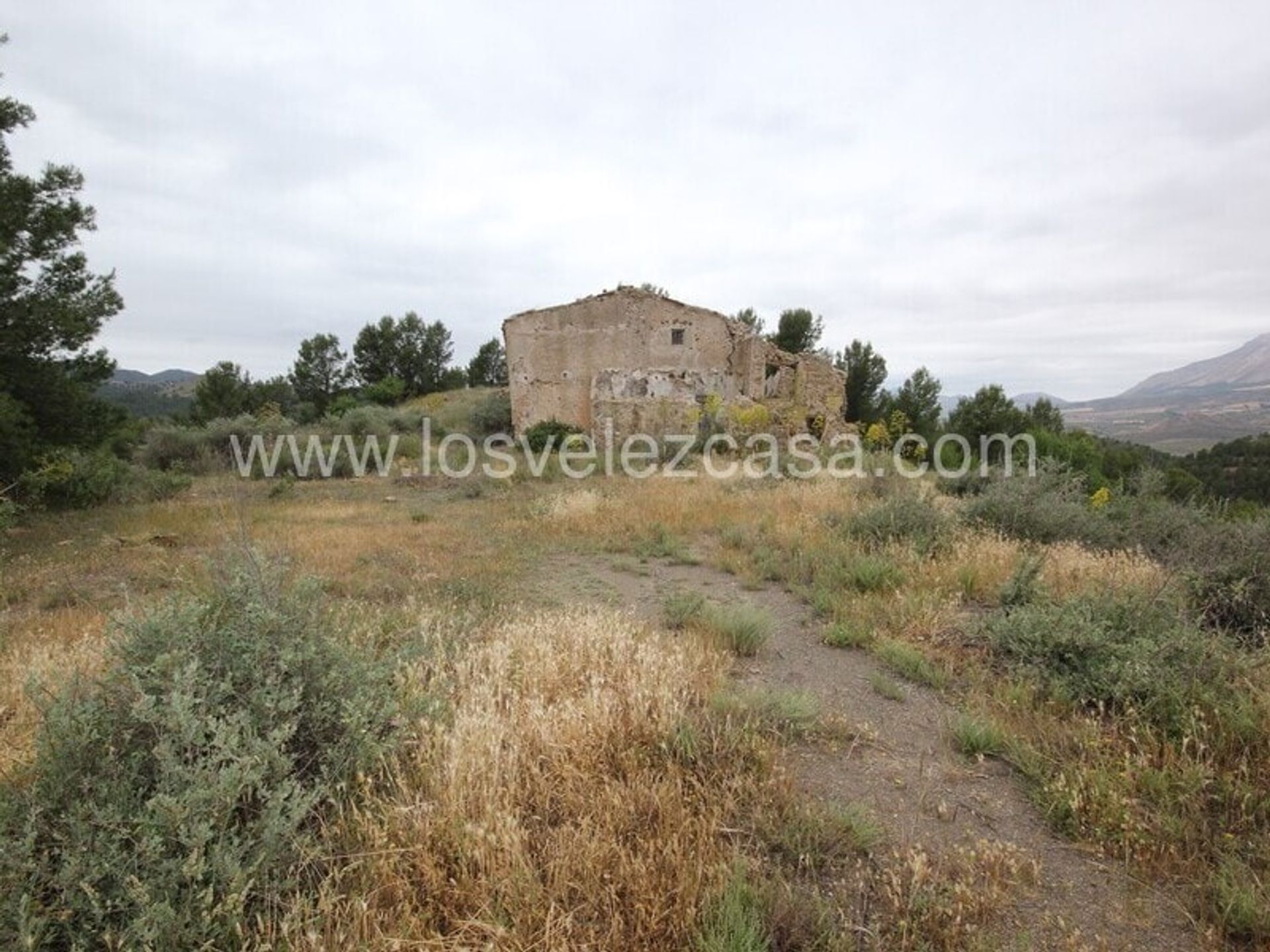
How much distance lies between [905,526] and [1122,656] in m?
3.32

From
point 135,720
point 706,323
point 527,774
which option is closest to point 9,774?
point 135,720

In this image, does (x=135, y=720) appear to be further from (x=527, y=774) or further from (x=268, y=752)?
(x=527, y=774)

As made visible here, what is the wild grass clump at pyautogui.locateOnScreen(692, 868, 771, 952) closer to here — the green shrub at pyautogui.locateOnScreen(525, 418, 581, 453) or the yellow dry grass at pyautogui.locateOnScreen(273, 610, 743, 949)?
the yellow dry grass at pyautogui.locateOnScreen(273, 610, 743, 949)

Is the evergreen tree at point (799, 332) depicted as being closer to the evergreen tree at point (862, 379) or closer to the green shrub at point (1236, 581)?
the evergreen tree at point (862, 379)

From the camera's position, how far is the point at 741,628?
4.23m


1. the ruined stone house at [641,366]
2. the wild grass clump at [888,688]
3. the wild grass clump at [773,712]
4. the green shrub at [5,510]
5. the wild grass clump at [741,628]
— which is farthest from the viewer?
the ruined stone house at [641,366]

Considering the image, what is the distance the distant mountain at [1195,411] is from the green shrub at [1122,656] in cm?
4501

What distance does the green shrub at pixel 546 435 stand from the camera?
18.5 meters

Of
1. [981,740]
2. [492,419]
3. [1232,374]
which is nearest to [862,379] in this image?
[492,419]

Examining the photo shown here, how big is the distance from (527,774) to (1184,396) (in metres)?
185

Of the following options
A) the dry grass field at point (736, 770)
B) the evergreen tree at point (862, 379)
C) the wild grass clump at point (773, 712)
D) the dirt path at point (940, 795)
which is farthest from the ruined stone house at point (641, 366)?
the wild grass clump at point (773, 712)

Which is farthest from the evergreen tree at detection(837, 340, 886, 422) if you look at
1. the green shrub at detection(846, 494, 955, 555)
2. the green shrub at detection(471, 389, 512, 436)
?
the green shrub at detection(846, 494, 955, 555)

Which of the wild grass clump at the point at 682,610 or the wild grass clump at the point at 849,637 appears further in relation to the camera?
the wild grass clump at the point at 682,610

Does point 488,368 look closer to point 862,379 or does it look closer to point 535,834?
point 862,379
